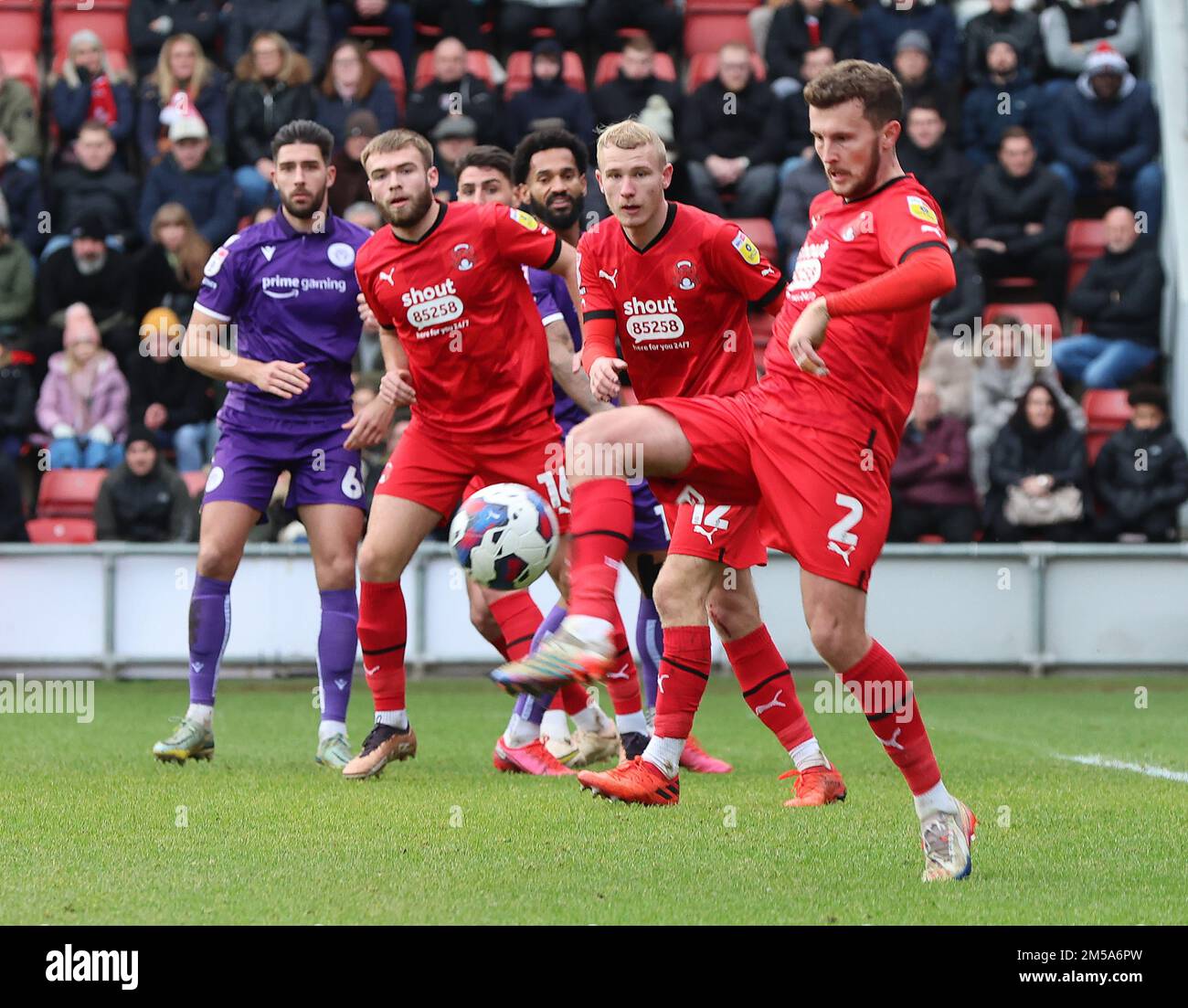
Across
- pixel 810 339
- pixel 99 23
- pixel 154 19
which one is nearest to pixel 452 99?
pixel 154 19

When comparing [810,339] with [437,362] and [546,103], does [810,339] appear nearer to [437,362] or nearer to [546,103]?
[437,362]

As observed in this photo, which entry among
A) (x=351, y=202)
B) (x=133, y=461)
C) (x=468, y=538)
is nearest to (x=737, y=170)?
(x=351, y=202)

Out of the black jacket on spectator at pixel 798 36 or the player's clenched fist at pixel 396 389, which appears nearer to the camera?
the player's clenched fist at pixel 396 389

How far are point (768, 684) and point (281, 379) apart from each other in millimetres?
2306

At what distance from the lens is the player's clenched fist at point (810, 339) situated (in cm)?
484

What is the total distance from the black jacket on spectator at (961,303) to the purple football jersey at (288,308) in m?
7.01

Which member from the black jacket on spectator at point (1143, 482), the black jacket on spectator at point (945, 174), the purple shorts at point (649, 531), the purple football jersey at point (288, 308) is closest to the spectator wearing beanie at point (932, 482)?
the black jacket on spectator at point (1143, 482)

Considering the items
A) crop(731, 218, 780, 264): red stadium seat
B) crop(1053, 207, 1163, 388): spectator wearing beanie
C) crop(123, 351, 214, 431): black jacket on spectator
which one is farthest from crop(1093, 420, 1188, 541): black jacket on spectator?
crop(123, 351, 214, 431): black jacket on spectator

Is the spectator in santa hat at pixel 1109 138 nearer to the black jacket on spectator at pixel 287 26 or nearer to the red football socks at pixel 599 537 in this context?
the black jacket on spectator at pixel 287 26

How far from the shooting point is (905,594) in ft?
41.1

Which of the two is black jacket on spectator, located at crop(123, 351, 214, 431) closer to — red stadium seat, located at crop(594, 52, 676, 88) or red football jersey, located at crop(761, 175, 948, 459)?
red stadium seat, located at crop(594, 52, 676, 88)

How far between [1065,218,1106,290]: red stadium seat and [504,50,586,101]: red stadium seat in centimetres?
417
